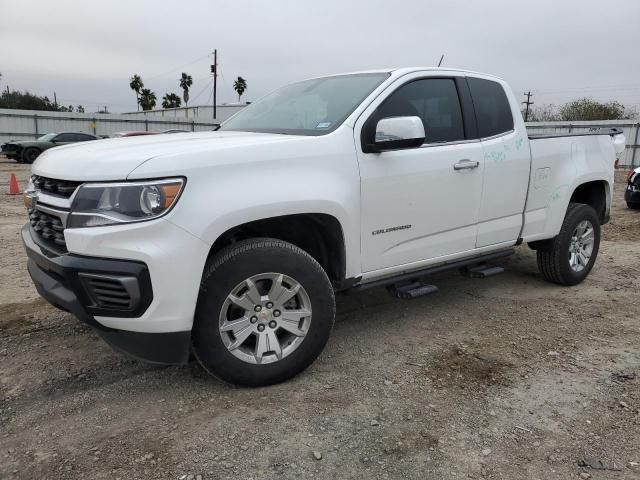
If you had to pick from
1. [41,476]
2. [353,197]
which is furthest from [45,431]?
[353,197]

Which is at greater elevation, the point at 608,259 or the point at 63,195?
the point at 63,195

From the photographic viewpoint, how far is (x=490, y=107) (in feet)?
14.0

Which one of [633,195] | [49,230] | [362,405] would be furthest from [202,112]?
[362,405]

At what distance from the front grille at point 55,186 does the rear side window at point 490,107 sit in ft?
9.51

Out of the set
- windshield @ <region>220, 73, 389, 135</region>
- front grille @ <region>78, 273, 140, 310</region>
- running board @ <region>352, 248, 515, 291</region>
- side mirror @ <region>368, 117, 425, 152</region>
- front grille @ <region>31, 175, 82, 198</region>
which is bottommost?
running board @ <region>352, 248, 515, 291</region>

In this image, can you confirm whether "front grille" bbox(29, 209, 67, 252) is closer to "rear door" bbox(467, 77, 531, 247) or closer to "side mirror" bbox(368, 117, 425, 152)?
"side mirror" bbox(368, 117, 425, 152)

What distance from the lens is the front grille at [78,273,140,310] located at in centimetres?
253

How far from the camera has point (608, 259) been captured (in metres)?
6.27

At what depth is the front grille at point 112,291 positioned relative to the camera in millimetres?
2529

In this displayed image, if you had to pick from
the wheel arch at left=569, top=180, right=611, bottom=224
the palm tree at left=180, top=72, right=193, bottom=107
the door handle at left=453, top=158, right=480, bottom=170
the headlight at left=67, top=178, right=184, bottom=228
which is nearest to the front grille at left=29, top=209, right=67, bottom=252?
the headlight at left=67, top=178, right=184, bottom=228

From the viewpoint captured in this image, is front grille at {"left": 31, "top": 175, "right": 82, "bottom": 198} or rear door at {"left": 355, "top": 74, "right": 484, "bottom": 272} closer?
front grille at {"left": 31, "top": 175, "right": 82, "bottom": 198}

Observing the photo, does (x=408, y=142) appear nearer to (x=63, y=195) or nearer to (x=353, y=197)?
(x=353, y=197)

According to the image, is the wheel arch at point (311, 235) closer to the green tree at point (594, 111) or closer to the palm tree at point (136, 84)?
the green tree at point (594, 111)

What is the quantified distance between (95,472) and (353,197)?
77.6 inches
